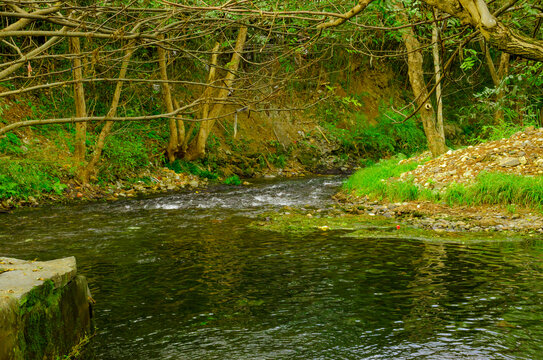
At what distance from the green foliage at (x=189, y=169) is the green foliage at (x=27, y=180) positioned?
13.3 ft

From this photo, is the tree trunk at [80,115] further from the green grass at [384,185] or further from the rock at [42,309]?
the rock at [42,309]

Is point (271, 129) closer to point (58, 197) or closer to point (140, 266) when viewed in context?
point (58, 197)

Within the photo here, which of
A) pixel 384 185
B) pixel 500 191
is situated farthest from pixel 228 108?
pixel 500 191

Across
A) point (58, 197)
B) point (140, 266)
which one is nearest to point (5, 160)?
point (58, 197)

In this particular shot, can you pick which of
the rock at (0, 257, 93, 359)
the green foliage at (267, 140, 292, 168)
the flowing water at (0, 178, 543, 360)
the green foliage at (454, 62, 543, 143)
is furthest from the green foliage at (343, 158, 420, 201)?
the rock at (0, 257, 93, 359)

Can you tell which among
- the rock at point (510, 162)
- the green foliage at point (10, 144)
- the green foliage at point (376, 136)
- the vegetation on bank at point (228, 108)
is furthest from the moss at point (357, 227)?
the green foliage at point (376, 136)

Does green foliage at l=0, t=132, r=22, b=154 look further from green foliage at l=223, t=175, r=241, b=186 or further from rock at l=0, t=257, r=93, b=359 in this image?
rock at l=0, t=257, r=93, b=359

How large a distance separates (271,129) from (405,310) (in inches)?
605

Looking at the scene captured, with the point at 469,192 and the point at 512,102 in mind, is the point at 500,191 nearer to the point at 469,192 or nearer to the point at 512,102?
the point at 469,192

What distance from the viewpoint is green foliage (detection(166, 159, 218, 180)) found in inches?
625

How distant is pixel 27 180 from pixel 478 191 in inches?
374

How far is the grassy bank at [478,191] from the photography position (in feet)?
29.1

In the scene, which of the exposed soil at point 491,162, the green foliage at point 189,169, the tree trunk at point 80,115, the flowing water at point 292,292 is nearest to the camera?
the flowing water at point 292,292

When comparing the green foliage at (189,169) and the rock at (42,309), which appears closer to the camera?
the rock at (42,309)
